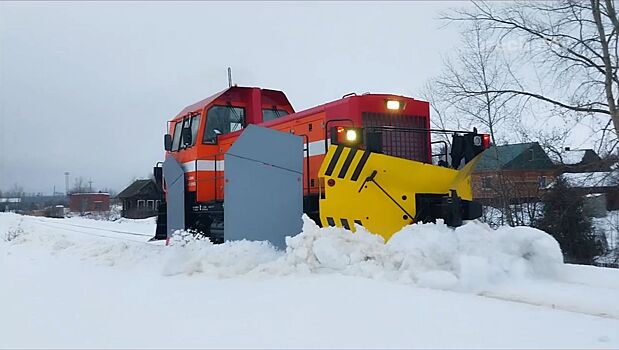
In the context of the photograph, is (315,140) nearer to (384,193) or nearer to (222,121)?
(384,193)

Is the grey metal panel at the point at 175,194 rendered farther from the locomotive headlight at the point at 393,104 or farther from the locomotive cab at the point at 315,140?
the locomotive headlight at the point at 393,104

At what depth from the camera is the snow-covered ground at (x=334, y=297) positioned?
3852mm

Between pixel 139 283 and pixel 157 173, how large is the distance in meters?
6.64

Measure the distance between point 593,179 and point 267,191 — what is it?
12786mm

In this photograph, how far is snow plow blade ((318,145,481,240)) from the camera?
6871 millimetres

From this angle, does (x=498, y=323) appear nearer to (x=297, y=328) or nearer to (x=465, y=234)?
(x=297, y=328)

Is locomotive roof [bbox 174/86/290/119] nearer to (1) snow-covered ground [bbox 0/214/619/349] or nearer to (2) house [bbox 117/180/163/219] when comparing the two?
(1) snow-covered ground [bbox 0/214/619/349]

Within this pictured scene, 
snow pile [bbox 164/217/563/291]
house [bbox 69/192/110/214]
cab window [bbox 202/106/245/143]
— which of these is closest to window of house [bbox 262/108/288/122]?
cab window [bbox 202/106/245/143]

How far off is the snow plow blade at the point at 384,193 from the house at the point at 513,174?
11.4 meters

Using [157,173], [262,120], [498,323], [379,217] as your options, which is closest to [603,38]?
[262,120]

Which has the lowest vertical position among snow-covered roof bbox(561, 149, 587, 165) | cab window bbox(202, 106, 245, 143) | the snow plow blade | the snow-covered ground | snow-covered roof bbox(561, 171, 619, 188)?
the snow-covered ground

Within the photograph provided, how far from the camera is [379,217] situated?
7113 mm

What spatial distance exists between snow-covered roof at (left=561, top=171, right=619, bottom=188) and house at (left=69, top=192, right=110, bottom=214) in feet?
211

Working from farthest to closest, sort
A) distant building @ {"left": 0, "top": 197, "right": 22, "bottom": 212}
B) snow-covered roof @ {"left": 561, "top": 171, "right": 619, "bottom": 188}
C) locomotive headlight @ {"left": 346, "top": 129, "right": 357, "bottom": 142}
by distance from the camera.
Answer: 1. distant building @ {"left": 0, "top": 197, "right": 22, "bottom": 212}
2. snow-covered roof @ {"left": 561, "top": 171, "right": 619, "bottom": 188}
3. locomotive headlight @ {"left": 346, "top": 129, "right": 357, "bottom": 142}
